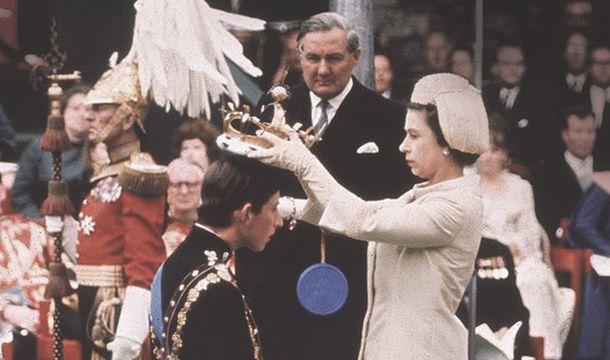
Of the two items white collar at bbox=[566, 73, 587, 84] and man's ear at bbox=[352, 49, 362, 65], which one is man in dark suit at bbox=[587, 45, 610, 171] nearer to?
white collar at bbox=[566, 73, 587, 84]

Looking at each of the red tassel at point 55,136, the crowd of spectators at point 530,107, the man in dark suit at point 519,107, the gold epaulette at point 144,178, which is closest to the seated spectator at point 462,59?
the crowd of spectators at point 530,107

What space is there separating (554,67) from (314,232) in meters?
1.37

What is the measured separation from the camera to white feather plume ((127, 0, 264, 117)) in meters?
6.85

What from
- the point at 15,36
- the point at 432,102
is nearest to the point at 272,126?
the point at 432,102

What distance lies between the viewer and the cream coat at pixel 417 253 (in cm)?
518

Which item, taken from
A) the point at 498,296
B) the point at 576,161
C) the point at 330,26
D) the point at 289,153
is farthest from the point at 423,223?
the point at 576,161

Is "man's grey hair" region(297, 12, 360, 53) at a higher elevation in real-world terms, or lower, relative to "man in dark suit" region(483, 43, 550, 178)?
higher

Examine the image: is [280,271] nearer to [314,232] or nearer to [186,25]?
[314,232]

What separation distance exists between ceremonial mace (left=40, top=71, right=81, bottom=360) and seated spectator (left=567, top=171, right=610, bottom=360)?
2.31 m

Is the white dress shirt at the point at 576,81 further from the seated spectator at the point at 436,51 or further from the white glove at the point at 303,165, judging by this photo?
the white glove at the point at 303,165

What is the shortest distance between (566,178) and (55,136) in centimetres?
233

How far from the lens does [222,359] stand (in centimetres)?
419

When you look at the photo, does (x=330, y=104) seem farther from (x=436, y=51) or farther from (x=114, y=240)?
(x=114, y=240)

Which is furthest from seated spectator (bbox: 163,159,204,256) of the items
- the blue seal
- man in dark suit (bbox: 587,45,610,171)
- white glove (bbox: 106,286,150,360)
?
man in dark suit (bbox: 587,45,610,171)
